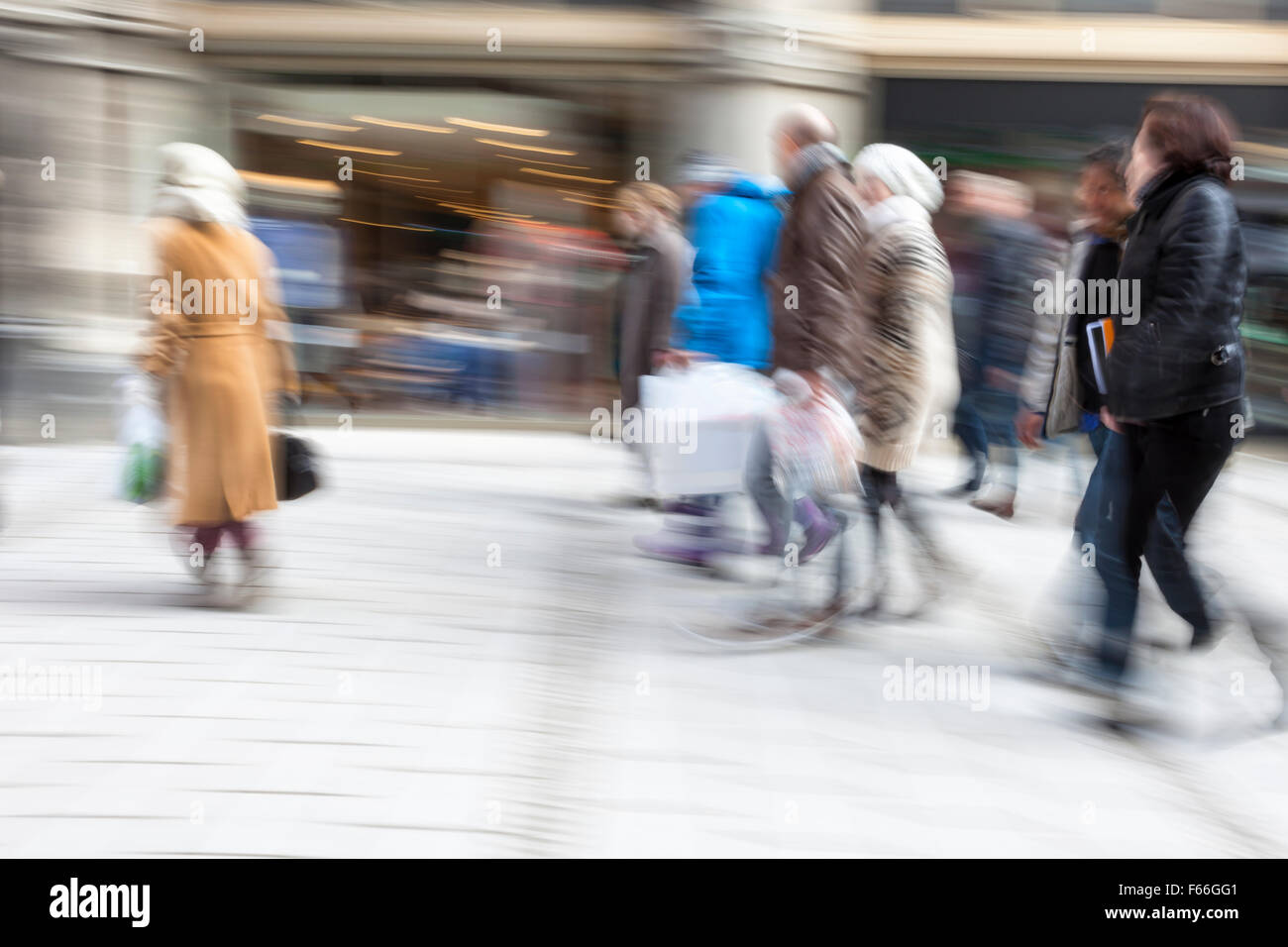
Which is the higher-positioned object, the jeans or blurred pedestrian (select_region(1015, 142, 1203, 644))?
blurred pedestrian (select_region(1015, 142, 1203, 644))

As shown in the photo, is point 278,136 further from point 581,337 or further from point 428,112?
point 581,337

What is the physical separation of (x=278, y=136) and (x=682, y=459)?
23.2ft

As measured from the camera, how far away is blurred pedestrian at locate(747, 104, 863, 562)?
179 inches

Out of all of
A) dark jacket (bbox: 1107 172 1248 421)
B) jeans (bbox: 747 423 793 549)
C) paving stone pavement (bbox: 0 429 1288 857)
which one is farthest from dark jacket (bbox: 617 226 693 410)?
dark jacket (bbox: 1107 172 1248 421)

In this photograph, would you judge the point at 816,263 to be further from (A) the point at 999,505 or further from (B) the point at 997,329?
(A) the point at 999,505

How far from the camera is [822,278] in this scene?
178 inches

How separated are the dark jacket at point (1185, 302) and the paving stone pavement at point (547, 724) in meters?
0.79

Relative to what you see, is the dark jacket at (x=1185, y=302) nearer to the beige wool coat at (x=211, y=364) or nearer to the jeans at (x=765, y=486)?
the jeans at (x=765, y=486)

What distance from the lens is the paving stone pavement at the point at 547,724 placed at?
3.14m

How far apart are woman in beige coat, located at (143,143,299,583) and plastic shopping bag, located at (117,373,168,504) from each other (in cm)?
8

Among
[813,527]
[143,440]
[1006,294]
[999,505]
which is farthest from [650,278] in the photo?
[143,440]

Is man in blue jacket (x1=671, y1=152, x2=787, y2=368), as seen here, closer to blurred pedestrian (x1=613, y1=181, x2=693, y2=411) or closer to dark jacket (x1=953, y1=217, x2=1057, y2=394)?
blurred pedestrian (x1=613, y1=181, x2=693, y2=411)

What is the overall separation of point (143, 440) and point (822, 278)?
2646mm

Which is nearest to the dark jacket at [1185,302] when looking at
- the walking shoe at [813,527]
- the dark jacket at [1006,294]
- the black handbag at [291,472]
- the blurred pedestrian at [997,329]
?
the walking shoe at [813,527]
